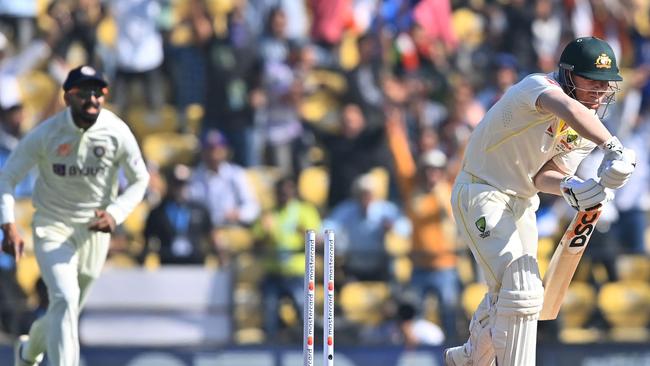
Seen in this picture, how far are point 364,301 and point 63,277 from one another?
3.50 metres

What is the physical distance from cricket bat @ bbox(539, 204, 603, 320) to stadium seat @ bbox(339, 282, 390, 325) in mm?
3765

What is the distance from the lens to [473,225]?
6629 mm

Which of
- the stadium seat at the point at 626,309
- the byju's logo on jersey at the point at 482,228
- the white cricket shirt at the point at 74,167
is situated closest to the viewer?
the byju's logo on jersey at the point at 482,228

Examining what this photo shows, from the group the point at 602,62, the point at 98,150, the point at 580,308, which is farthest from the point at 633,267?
the point at 98,150

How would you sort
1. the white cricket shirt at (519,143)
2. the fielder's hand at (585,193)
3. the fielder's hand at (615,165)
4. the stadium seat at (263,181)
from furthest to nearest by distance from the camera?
the stadium seat at (263,181), the white cricket shirt at (519,143), the fielder's hand at (585,193), the fielder's hand at (615,165)

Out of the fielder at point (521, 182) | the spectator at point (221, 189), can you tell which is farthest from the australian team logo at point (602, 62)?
the spectator at point (221, 189)

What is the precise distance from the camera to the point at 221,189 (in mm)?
11195

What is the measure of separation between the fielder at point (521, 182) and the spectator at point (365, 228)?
141 inches

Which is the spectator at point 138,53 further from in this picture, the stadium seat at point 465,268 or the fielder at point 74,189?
the fielder at point 74,189

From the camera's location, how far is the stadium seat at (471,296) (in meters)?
10.5

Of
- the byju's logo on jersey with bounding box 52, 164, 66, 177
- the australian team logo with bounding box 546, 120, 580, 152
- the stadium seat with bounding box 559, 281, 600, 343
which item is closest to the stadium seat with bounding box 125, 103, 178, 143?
the byju's logo on jersey with bounding box 52, 164, 66, 177

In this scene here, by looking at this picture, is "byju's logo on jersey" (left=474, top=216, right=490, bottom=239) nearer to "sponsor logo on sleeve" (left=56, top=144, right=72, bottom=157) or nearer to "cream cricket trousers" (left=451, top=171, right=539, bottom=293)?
"cream cricket trousers" (left=451, top=171, right=539, bottom=293)

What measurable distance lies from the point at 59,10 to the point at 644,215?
5.92 meters

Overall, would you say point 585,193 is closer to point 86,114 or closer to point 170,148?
point 86,114
